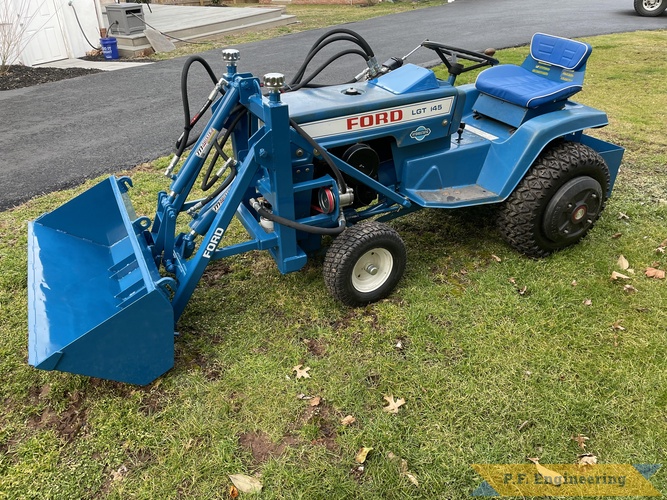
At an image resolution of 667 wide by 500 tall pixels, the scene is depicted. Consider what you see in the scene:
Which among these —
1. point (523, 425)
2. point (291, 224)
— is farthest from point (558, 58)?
point (523, 425)

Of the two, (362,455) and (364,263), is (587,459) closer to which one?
(362,455)

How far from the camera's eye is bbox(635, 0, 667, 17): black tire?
45.3ft

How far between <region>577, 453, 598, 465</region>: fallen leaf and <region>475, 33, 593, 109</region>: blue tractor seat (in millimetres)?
2229

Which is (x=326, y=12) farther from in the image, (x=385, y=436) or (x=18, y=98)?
(x=385, y=436)

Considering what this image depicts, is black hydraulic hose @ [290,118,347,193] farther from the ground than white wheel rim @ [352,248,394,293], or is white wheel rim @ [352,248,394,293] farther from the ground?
black hydraulic hose @ [290,118,347,193]

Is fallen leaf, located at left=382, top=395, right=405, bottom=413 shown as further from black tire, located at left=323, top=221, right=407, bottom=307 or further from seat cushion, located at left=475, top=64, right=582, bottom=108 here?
seat cushion, located at left=475, top=64, right=582, bottom=108

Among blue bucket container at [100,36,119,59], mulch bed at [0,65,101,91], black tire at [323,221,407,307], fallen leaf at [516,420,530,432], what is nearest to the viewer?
fallen leaf at [516,420,530,432]

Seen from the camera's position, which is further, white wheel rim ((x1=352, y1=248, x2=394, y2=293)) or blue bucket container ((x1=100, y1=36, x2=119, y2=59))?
blue bucket container ((x1=100, y1=36, x2=119, y2=59))

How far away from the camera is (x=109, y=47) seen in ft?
35.2

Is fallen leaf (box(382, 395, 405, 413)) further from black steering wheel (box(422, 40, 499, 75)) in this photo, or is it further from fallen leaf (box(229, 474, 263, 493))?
black steering wheel (box(422, 40, 499, 75))

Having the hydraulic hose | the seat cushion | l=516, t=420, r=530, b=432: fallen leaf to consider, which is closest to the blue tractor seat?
the seat cushion

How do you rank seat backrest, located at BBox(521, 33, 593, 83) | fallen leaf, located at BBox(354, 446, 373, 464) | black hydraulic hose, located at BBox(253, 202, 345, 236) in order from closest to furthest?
fallen leaf, located at BBox(354, 446, 373, 464) < black hydraulic hose, located at BBox(253, 202, 345, 236) < seat backrest, located at BBox(521, 33, 593, 83)

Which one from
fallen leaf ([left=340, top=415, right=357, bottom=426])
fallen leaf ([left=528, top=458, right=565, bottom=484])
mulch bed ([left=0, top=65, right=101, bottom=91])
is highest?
mulch bed ([left=0, top=65, right=101, bottom=91])

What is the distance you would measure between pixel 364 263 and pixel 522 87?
173 centimetres
